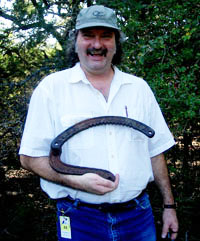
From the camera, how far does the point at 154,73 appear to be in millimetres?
4031

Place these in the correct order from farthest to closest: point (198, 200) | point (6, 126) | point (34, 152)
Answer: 1. point (198, 200)
2. point (6, 126)
3. point (34, 152)

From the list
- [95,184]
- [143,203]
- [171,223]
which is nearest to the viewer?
[95,184]

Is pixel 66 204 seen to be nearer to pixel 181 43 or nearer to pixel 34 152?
pixel 34 152

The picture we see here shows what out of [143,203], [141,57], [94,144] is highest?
[141,57]

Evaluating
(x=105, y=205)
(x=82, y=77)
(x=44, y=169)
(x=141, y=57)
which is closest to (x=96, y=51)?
(x=82, y=77)

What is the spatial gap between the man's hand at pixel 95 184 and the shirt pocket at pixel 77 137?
9.9 inches

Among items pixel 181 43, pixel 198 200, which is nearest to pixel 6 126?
pixel 181 43

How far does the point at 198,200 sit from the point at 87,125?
3242mm

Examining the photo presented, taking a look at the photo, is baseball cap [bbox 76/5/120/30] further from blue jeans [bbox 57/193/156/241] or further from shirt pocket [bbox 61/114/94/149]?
blue jeans [bbox 57/193/156/241]

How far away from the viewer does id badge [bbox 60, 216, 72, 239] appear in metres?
2.28

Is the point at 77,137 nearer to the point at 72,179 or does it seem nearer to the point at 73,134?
the point at 73,134

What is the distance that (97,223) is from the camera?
2219 millimetres

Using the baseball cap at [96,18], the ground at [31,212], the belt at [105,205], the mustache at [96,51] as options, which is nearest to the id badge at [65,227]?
the belt at [105,205]

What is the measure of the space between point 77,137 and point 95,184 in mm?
399
